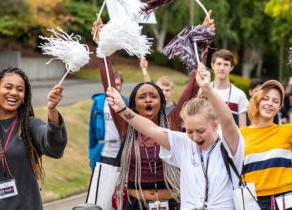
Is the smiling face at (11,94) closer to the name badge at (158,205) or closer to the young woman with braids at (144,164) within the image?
Result: the young woman with braids at (144,164)

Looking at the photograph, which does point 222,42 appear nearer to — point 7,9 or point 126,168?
point 7,9

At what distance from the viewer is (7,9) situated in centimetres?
3834

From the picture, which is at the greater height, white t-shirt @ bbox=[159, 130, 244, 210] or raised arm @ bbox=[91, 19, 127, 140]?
raised arm @ bbox=[91, 19, 127, 140]

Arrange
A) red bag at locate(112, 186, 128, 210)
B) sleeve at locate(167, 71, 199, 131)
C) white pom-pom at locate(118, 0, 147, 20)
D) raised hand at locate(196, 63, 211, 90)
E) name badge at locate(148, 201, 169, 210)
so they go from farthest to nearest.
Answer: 1. sleeve at locate(167, 71, 199, 131)
2. red bag at locate(112, 186, 128, 210)
3. name badge at locate(148, 201, 169, 210)
4. white pom-pom at locate(118, 0, 147, 20)
5. raised hand at locate(196, 63, 211, 90)

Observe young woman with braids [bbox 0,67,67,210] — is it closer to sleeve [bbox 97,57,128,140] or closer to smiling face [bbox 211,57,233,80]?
sleeve [bbox 97,57,128,140]

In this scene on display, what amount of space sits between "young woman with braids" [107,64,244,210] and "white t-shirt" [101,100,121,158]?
370 cm

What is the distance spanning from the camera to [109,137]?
871 centimetres

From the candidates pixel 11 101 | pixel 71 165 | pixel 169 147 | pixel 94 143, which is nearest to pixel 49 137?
pixel 11 101

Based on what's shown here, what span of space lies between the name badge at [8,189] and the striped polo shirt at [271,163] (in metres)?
1.87

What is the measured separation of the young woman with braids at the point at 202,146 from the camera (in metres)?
4.58

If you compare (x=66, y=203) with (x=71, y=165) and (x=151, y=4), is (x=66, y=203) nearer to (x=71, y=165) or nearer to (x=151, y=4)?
(x=71, y=165)

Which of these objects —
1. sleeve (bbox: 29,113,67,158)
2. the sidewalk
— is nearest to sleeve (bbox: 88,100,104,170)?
the sidewalk

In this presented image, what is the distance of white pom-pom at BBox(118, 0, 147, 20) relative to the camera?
205 inches

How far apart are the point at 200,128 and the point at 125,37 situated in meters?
0.79
